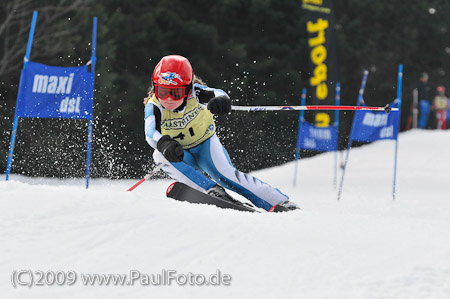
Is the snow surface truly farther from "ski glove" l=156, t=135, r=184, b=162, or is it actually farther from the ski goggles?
the ski goggles

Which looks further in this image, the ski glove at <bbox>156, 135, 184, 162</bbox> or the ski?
the ski

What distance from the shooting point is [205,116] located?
5.35 metres

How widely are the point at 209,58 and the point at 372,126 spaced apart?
10275 millimetres

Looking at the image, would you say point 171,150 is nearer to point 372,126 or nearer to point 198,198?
point 198,198

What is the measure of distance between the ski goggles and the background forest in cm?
328

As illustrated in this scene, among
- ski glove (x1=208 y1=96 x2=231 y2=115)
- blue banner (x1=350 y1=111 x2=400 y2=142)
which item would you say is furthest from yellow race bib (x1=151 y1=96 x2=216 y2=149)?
blue banner (x1=350 y1=111 x2=400 y2=142)

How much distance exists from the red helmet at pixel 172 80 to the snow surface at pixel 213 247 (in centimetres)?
107

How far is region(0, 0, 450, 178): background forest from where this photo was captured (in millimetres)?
12328

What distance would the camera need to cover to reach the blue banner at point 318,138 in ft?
32.7

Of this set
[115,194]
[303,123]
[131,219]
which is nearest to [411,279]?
[131,219]

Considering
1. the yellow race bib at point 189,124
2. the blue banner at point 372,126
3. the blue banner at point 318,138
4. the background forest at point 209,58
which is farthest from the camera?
the background forest at point 209,58

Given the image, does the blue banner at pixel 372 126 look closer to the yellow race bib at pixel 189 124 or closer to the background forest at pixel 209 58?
the background forest at pixel 209 58

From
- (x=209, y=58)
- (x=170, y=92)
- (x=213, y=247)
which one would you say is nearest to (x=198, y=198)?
(x=170, y=92)

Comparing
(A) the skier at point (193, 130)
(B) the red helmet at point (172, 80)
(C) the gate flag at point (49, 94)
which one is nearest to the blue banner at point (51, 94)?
(C) the gate flag at point (49, 94)
